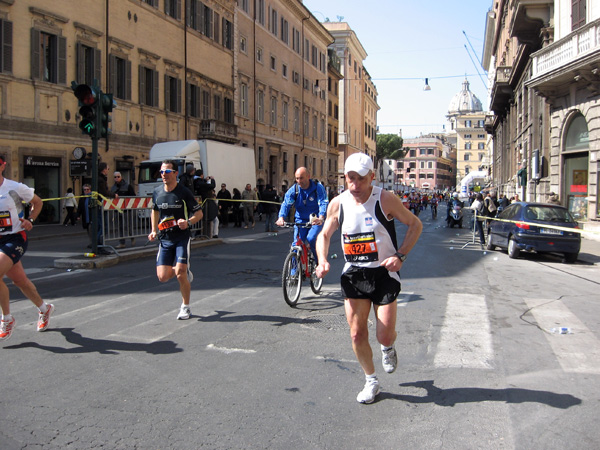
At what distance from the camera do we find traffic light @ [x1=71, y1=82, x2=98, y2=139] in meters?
10.5

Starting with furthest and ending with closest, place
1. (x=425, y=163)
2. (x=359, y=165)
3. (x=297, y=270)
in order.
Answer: (x=425, y=163) → (x=297, y=270) → (x=359, y=165)

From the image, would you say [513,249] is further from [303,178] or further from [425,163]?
A: [425,163]

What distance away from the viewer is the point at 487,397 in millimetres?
4246

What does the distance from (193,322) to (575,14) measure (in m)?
21.0

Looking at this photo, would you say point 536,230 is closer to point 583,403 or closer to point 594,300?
point 594,300

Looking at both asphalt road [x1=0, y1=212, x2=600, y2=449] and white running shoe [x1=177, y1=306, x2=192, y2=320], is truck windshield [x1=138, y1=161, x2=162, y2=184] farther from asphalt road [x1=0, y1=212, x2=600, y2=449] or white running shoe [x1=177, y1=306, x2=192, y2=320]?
white running shoe [x1=177, y1=306, x2=192, y2=320]

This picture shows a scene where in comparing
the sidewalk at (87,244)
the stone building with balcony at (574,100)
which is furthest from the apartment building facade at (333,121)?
the sidewalk at (87,244)

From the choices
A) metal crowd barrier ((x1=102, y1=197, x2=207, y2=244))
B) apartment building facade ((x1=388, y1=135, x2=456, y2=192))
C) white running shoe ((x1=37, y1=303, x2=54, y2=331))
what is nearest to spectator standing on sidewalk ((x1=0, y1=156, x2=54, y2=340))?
white running shoe ((x1=37, y1=303, x2=54, y2=331))

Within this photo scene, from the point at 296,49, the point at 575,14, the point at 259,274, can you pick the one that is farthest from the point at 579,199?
the point at 296,49

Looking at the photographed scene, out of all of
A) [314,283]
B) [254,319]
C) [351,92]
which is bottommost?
[254,319]

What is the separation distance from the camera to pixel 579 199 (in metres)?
21.7

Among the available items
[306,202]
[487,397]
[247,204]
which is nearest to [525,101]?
[247,204]

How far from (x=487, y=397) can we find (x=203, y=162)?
2107cm

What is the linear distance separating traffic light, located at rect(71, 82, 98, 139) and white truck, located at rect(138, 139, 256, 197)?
33.0 ft
